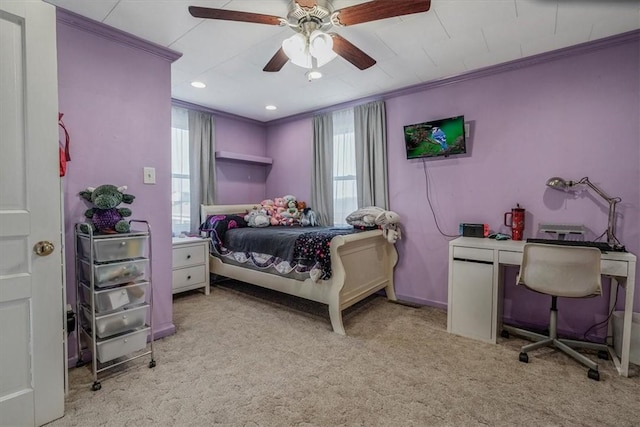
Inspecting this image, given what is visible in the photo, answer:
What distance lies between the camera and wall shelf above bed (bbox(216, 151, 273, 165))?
160 inches

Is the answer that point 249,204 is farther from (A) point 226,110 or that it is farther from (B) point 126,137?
(B) point 126,137

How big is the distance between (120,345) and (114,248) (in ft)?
2.00

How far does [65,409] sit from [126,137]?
174 centimetres

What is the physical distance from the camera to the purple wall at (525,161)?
2256 mm

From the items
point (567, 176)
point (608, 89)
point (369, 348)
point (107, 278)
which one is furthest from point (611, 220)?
point (107, 278)

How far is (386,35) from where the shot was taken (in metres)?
2.19

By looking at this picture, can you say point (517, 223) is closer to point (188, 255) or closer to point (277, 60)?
point (277, 60)

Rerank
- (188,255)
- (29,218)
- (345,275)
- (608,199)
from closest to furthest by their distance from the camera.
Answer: (29,218)
(608,199)
(345,275)
(188,255)

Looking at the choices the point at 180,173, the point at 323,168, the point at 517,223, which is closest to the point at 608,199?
the point at 517,223

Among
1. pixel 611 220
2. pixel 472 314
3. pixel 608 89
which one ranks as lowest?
pixel 472 314

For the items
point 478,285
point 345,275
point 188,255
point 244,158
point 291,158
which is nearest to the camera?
point 478,285

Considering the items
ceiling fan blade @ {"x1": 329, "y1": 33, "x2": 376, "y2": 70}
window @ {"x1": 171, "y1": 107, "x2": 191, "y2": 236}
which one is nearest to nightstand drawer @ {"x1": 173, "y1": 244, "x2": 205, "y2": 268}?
window @ {"x1": 171, "y1": 107, "x2": 191, "y2": 236}

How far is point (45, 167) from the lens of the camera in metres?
1.44

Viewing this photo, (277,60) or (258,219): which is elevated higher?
(277,60)
